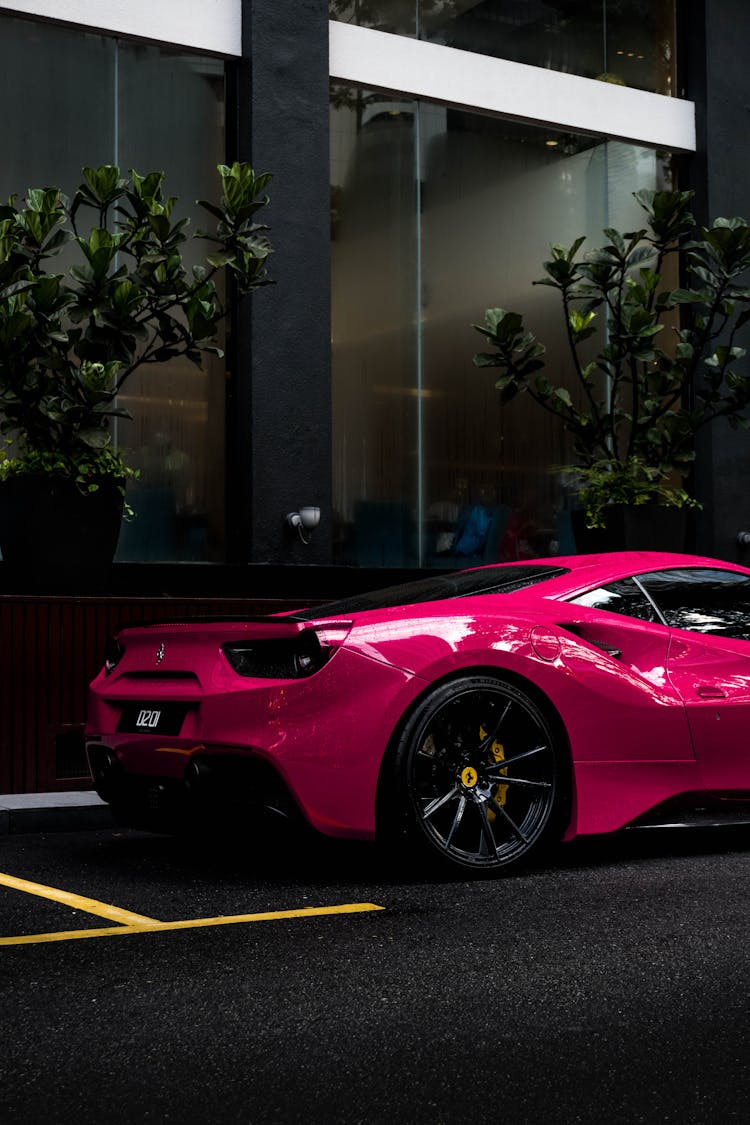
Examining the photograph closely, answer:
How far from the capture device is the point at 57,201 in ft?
30.8

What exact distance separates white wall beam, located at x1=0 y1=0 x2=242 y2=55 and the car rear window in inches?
274

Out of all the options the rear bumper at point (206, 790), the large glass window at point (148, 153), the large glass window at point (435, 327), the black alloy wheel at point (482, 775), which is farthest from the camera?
the large glass window at point (435, 327)

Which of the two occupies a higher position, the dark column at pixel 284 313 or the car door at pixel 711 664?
the dark column at pixel 284 313

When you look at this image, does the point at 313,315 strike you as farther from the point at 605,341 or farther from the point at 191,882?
the point at 191,882

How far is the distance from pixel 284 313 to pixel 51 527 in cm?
376

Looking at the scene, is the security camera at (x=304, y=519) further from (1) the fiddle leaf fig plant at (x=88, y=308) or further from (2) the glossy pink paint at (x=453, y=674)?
(2) the glossy pink paint at (x=453, y=674)

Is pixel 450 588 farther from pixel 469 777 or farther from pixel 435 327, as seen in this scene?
pixel 435 327

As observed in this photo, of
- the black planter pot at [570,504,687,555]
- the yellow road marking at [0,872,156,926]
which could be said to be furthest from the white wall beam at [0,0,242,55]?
the yellow road marking at [0,872,156,926]

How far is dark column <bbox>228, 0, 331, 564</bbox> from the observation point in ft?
39.5

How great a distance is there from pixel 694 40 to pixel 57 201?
8.11 metres

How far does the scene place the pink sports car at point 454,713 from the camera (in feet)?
17.6

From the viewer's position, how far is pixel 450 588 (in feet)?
20.5

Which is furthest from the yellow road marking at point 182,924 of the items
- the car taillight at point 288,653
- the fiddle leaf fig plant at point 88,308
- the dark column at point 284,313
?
the dark column at point 284,313

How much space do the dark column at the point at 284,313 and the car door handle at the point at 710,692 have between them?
247 inches
